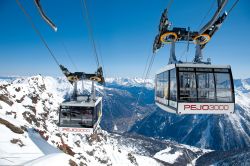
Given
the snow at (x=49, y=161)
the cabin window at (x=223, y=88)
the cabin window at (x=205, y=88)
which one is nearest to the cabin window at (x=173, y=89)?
the cabin window at (x=205, y=88)

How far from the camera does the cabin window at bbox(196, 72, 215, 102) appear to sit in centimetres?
1762

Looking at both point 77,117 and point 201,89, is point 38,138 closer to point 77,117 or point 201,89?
point 77,117

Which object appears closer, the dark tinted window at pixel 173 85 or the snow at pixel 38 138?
the dark tinted window at pixel 173 85

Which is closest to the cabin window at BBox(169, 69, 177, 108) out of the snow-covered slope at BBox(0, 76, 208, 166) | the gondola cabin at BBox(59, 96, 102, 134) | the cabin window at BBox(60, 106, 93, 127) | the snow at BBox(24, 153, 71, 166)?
the gondola cabin at BBox(59, 96, 102, 134)

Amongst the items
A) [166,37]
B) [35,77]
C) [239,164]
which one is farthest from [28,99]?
[239,164]

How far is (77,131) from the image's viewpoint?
29.0 metres

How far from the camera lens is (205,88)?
57.9 feet

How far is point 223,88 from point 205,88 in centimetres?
132

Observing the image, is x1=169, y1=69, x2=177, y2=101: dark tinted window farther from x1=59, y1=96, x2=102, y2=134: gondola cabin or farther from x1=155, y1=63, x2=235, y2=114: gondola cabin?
x1=59, y1=96, x2=102, y2=134: gondola cabin

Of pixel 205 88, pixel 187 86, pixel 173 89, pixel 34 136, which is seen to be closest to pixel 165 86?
pixel 173 89

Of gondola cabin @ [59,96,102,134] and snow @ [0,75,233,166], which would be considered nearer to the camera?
snow @ [0,75,233,166]

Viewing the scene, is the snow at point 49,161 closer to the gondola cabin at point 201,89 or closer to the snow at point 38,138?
the snow at point 38,138

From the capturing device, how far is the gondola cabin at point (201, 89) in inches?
687

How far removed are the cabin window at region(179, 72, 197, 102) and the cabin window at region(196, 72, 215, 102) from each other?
347 mm
